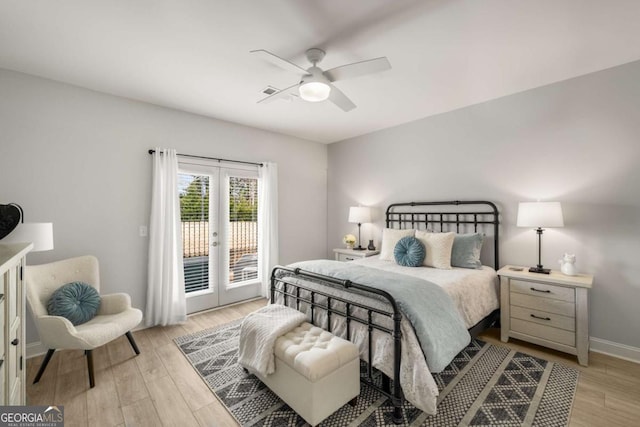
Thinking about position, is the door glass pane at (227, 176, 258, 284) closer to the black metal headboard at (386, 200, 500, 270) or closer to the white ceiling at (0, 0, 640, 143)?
the white ceiling at (0, 0, 640, 143)

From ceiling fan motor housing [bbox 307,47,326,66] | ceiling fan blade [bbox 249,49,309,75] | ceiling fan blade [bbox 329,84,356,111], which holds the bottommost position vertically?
ceiling fan blade [bbox 329,84,356,111]

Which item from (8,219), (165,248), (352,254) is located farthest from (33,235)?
(352,254)

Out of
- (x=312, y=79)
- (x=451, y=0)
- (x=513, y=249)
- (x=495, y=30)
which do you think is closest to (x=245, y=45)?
(x=312, y=79)

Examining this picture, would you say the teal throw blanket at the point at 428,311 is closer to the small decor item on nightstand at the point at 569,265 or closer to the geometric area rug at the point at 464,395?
the geometric area rug at the point at 464,395

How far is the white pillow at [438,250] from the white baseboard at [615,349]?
1.49 m

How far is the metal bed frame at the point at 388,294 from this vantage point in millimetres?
1811

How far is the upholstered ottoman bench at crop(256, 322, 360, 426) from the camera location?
66.6 inches

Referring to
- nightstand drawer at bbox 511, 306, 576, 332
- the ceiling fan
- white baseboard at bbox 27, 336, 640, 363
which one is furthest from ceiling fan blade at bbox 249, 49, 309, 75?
white baseboard at bbox 27, 336, 640, 363

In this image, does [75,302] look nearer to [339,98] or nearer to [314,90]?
[314,90]

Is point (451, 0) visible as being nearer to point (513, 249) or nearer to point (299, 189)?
point (513, 249)

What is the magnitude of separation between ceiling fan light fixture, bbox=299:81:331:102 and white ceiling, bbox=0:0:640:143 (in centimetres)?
35

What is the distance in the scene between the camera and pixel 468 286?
261 cm

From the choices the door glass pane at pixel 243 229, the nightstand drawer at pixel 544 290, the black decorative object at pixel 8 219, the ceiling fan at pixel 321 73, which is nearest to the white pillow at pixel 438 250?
the nightstand drawer at pixel 544 290

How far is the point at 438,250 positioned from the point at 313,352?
1980 millimetres
